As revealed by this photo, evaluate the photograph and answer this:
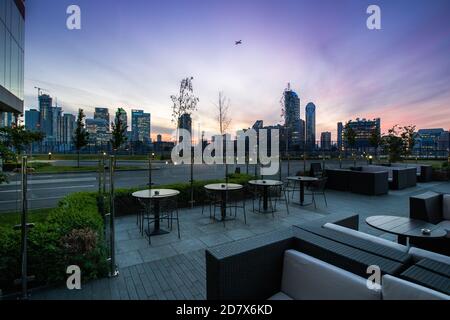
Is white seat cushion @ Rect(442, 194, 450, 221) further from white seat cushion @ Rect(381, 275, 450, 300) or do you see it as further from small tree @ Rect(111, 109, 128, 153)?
small tree @ Rect(111, 109, 128, 153)

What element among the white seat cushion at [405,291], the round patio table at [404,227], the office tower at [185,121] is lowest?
the round patio table at [404,227]

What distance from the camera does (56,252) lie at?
9.00 ft

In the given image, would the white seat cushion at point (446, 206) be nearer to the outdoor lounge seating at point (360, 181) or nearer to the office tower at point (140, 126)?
the outdoor lounge seating at point (360, 181)

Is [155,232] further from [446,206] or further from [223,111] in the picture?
[223,111]

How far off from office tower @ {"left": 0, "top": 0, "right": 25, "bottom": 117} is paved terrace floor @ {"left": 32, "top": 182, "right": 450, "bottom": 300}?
14089 mm

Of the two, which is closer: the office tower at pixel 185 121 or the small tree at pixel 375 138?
the small tree at pixel 375 138

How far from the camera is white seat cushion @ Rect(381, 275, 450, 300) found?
3.78ft

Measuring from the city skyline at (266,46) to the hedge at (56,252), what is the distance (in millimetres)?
4183

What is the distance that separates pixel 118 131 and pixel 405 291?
66.8 feet

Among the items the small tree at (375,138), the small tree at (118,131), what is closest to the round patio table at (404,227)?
the small tree at (375,138)

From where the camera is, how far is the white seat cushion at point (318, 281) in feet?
4.69

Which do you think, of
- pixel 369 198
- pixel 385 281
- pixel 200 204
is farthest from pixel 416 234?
pixel 369 198
